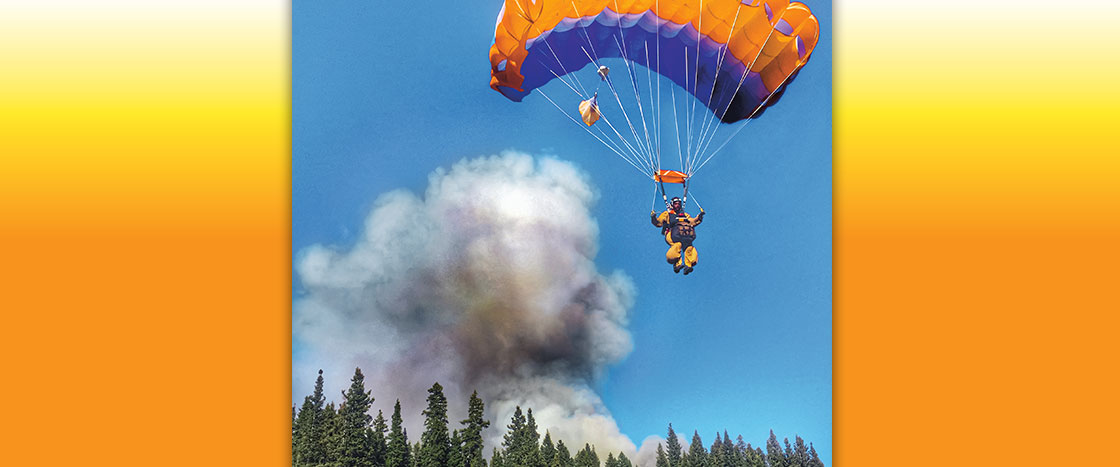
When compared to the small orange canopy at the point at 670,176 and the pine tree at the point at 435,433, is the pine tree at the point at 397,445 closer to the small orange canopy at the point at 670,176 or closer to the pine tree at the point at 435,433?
the pine tree at the point at 435,433

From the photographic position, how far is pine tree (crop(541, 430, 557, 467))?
10.6 ft

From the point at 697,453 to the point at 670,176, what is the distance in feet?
4.40

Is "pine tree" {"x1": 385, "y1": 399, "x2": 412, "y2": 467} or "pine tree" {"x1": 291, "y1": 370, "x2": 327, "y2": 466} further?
"pine tree" {"x1": 385, "y1": 399, "x2": 412, "y2": 467}

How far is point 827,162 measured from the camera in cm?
326

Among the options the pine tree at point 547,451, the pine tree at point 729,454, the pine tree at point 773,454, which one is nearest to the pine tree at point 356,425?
the pine tree at point 547,451

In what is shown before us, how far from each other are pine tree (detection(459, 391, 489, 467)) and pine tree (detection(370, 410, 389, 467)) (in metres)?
0.38

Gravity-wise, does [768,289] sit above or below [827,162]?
below

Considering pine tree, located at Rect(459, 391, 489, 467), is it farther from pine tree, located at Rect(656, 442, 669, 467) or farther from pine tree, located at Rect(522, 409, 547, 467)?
pine tree, located at Rect(656, 442, 669, 467)

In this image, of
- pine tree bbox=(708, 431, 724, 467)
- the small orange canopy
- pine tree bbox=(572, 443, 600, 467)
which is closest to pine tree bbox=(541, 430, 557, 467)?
pine tree bbox=(572, 443, 600, 467)

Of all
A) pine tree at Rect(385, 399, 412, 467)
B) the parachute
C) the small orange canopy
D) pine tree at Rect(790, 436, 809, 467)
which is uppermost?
the parachute
